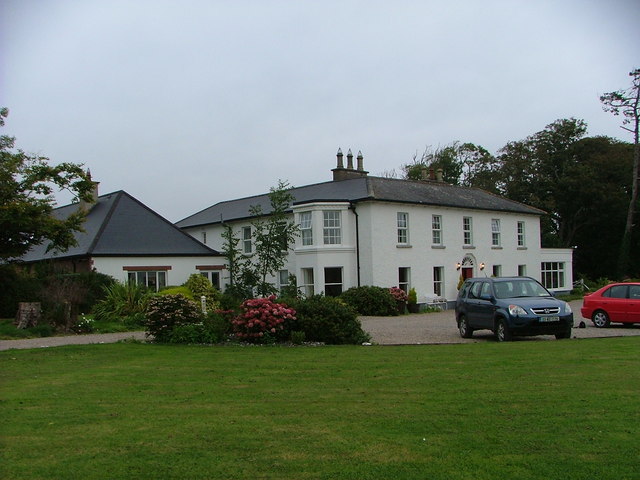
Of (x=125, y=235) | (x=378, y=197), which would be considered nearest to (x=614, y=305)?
(x=378, y=197)

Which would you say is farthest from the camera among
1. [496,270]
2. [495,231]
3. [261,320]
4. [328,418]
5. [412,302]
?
[495,231]

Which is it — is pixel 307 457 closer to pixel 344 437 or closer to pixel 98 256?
pixel 344 437

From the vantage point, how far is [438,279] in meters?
36.4

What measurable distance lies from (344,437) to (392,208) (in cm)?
2763

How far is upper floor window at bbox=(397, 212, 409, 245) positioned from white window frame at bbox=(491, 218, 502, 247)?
775 centimetres

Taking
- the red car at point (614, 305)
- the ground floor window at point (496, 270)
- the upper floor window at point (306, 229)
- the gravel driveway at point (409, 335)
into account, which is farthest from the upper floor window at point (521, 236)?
the red car at point (614, 305)

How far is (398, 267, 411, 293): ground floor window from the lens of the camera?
34.5 m

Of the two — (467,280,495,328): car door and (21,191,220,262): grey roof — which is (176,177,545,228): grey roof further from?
(467,280,495,328): car door

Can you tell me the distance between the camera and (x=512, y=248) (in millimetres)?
41281

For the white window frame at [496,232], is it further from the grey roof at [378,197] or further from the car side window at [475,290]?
the car side window at [475,290]

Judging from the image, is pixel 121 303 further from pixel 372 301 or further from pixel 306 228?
pixel 372 301

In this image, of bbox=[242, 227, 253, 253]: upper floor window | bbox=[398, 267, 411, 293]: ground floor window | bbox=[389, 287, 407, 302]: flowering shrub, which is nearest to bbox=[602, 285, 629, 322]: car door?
bbox=[389, 287, 407, 302]: flowering shrub

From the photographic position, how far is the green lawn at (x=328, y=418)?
19.2 feet

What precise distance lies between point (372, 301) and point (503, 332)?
1402cm
